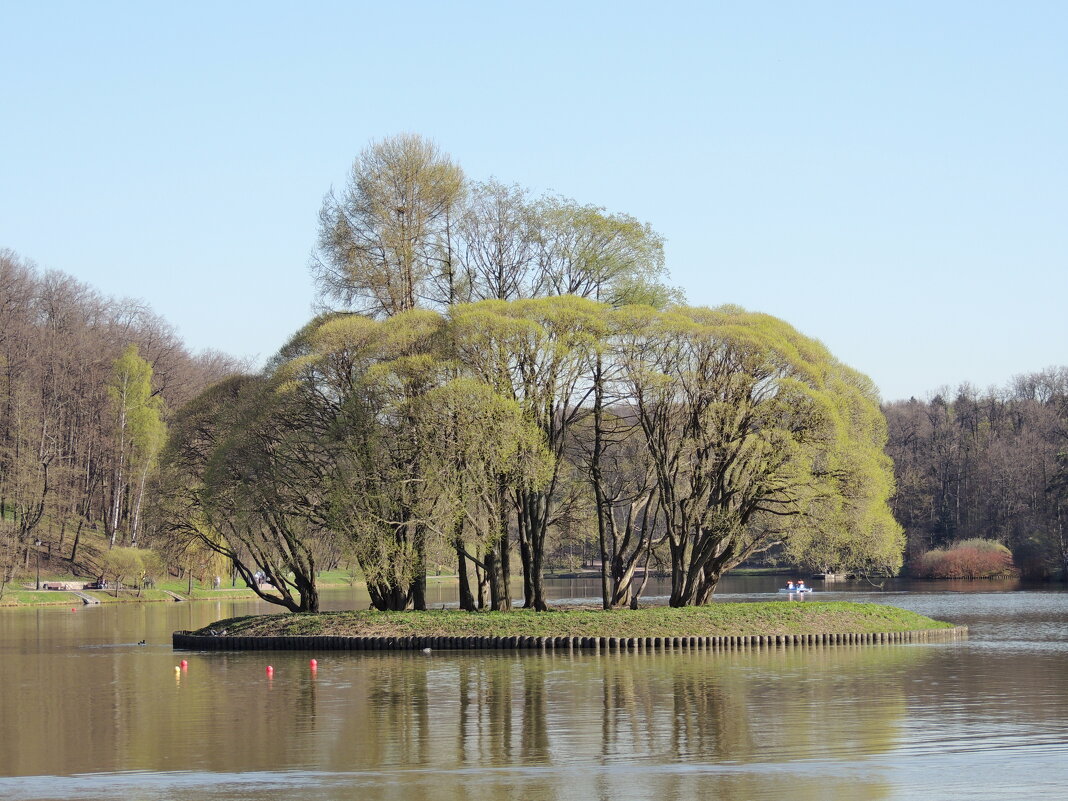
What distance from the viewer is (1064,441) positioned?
376 ft

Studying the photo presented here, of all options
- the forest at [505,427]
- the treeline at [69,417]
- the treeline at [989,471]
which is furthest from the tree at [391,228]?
the treeline at [989,471]

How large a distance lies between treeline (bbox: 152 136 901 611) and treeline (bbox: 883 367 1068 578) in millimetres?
54151

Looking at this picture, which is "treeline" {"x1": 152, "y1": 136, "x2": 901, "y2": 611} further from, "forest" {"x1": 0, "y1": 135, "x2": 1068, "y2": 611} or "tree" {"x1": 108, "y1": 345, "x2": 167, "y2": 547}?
"tree" {"x1": 108, "y1": 345, "x2": 167, "y2": 547}

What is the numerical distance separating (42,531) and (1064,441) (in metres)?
85.5

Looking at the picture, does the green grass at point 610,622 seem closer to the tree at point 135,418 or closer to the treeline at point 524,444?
the treeline at point 524,444

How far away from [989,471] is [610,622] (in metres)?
80.6

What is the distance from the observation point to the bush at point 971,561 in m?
103

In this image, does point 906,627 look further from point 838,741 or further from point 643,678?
point 838,741

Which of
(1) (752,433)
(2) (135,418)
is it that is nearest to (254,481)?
(1) (752,433)

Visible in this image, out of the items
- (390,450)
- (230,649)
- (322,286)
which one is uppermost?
(322,286)

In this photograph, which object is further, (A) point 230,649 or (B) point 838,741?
(A) point 230,649

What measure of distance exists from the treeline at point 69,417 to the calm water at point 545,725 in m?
45.1

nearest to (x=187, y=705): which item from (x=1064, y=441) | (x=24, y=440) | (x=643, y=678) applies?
(x=643, y=678)

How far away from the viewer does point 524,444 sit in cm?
4706
